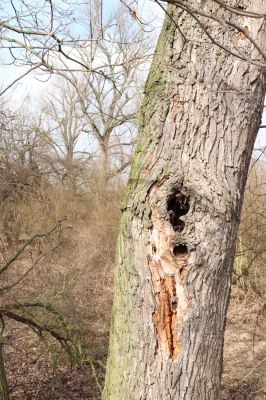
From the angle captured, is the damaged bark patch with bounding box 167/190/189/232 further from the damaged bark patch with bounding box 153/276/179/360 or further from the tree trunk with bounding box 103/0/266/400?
the damaged bark patch with bounding box 153/276/179/360

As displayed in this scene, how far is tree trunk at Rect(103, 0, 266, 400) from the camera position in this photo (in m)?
1.84

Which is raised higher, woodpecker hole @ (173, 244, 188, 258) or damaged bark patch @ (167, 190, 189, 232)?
damaged bark patch @ (167, 190, 189, 232)

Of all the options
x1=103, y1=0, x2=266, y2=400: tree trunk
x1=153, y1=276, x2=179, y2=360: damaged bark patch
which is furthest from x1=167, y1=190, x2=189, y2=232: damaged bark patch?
x1=153, y1=276, x2=179, y2=360: damaged bark patch

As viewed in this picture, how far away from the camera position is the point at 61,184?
49.5 ft

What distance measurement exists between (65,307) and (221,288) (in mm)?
5711

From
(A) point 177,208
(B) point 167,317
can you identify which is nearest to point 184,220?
(A) point 177,208

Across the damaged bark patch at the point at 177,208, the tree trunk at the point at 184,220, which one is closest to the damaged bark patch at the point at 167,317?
the tree trunk at the point at 184,220

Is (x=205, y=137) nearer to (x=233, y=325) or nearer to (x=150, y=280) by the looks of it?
(x=150, y=280)

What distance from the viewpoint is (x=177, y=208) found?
1.93 meters

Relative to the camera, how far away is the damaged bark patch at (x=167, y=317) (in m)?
1.84

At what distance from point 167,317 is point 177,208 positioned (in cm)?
44

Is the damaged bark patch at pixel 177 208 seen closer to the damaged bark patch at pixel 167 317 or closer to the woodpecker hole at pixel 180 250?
the woodpecker hole at pixel 180 250

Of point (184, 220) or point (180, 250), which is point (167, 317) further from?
point (184, 220)

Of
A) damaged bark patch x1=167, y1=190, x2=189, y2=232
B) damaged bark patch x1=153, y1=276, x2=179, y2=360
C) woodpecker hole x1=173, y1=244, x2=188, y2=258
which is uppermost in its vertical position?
damaged bark patch x1=167, y1=190, x2=189, y2=232
